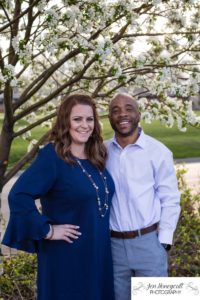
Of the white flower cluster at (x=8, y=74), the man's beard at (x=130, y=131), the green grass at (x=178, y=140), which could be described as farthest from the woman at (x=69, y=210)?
the green grass at (x=178, y=140)

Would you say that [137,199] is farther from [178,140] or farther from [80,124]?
[178,140]

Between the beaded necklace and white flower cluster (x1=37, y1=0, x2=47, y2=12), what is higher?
white flower cluster (x1=37, y1=0, x2=47, y2=12)

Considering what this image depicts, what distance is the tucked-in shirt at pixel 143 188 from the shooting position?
3.33 metres

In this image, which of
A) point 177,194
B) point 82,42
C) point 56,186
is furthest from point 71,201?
point 82,42

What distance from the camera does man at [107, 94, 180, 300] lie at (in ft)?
10.9

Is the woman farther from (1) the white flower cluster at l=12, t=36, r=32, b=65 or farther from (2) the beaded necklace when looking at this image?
(1) the white flower cluster at l=12, t=36, r=32, b=65

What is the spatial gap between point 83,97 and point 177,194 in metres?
0.77

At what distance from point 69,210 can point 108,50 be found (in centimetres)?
131

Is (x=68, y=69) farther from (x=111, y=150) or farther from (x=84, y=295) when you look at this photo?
(x=84, y=295)

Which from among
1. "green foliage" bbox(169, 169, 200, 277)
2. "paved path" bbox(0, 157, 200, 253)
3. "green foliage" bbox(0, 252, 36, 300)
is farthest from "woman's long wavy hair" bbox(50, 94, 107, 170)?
"paved path" bbox(0, 157, 200, 253)

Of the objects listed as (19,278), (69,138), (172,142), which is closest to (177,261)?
(19,278)

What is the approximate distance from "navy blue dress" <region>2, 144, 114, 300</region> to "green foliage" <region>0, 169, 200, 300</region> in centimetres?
151

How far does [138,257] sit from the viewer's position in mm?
3318
